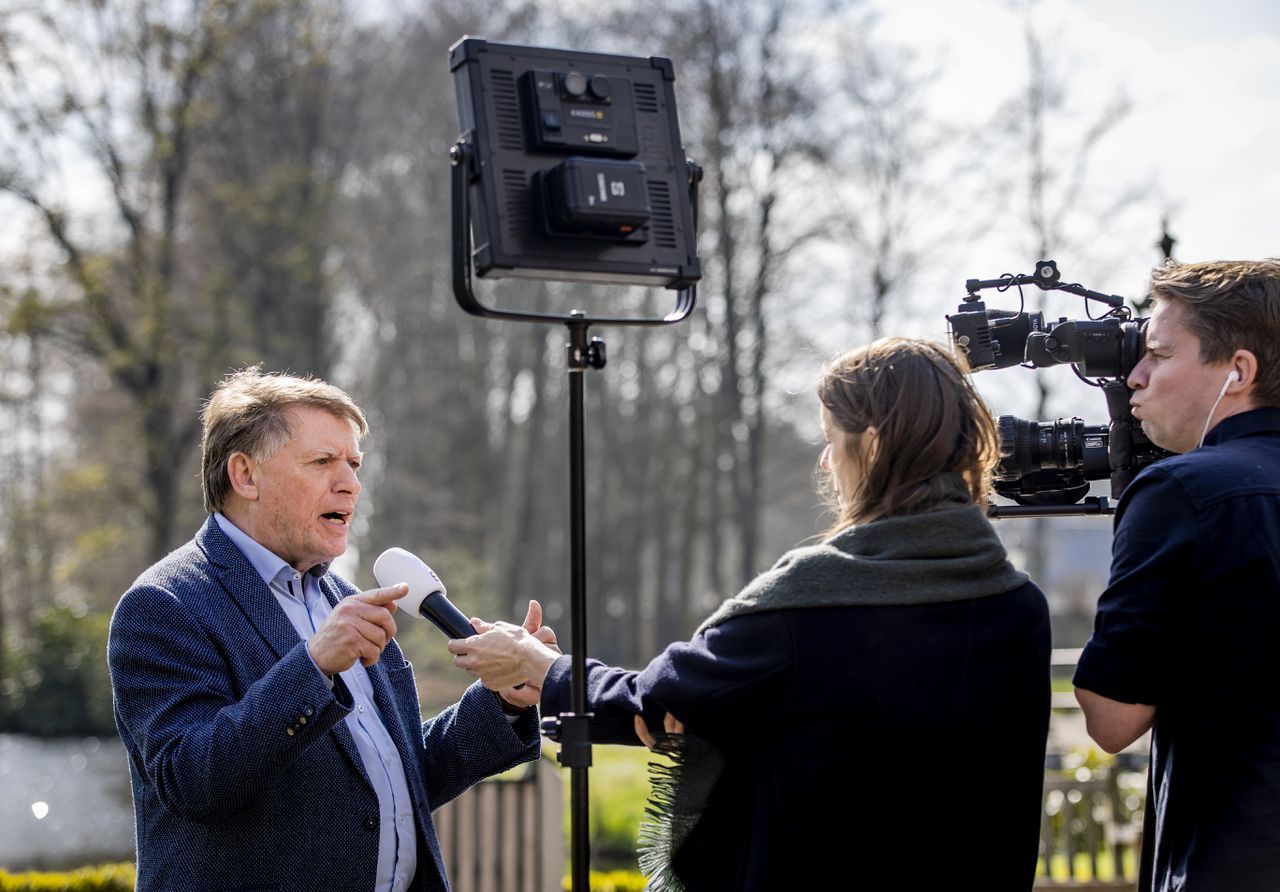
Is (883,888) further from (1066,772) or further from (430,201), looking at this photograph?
(430,201)

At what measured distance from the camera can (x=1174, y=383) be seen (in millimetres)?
2404

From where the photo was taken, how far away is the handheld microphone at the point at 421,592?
8.52 ft

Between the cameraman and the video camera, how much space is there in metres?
0.28

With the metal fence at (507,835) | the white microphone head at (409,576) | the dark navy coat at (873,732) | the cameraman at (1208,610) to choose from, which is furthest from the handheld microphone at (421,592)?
the metal fence at (507,835)

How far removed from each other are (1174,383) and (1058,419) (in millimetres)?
589

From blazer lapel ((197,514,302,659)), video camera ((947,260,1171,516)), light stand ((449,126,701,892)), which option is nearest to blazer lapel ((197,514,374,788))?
blazer lapel ((197,514,302,659))

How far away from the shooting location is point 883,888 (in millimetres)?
2033

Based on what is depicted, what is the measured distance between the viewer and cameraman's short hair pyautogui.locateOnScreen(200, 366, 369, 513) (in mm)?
2732

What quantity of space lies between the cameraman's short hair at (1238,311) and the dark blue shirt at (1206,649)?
0.49 feet

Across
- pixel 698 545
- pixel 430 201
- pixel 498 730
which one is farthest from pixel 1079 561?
pixel 498 730

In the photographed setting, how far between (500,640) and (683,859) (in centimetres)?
61

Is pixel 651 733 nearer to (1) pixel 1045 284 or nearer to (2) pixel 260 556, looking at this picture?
(2) pixel 260 556

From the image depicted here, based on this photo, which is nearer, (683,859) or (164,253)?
(683,859)

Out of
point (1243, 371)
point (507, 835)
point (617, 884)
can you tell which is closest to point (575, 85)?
point (1243, 371)
